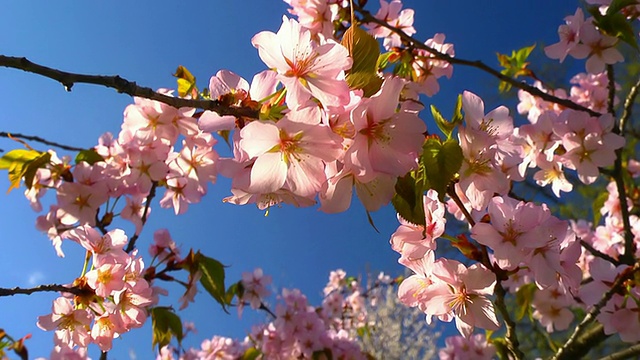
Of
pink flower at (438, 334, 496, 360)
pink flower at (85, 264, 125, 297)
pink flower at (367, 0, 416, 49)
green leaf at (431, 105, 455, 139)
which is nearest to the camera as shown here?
green leaf at (431, 105, 455, 139)

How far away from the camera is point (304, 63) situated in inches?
26.0

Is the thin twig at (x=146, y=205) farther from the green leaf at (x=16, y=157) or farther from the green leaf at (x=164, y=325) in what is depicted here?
the green leaf at (x=16, y=157)

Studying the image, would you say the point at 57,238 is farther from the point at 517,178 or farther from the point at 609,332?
the point at 609,332

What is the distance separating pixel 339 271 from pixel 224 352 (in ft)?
8.68

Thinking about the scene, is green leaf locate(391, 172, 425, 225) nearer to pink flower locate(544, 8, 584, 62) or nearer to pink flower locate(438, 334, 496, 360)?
pink flower locate(544, 8, 584, 62)

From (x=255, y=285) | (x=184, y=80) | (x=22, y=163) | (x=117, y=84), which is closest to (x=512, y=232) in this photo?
(x=117, y=84)

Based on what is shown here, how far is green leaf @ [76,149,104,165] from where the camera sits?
1.68 m

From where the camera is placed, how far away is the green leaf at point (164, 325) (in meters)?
1.55

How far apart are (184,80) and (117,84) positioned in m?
0.51

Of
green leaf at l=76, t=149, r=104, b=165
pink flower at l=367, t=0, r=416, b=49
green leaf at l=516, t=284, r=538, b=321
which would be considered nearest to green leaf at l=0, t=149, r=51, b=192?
green leaf at l=76, t=149, r=104, b=165

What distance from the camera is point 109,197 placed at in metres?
1.74

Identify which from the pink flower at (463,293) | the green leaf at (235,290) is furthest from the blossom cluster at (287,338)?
the pink flower at (463,293)

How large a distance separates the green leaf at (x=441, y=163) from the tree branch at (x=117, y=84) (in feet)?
0.84

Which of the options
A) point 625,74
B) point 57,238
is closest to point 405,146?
point 57,238
